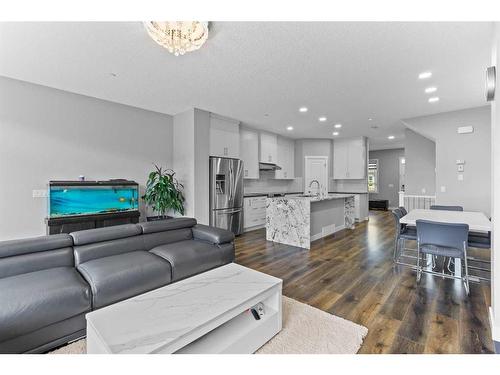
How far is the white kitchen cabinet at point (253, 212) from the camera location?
584 centimetres

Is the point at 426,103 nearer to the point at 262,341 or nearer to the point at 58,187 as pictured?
the point at 262,341

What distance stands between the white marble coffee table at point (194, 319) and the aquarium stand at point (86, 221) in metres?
2.84

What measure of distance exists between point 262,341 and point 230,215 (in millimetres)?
3570

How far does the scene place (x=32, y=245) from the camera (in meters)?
2.13

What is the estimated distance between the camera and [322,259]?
3627mm

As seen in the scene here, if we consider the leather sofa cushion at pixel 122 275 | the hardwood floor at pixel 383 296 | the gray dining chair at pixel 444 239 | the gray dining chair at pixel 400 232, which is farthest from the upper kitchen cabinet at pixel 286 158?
the leather sofa cushion at pixel 122 275

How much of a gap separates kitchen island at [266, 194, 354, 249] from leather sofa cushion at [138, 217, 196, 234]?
1963mm

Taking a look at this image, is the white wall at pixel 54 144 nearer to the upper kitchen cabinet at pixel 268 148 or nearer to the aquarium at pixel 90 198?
the aquarium at pixel 90 198

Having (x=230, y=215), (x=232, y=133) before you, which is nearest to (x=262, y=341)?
(x=230, y=215)

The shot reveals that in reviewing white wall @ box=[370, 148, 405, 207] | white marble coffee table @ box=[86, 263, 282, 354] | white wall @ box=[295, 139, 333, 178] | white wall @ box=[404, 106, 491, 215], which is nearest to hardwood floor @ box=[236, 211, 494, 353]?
white marble coffee table @ box=[86, 263, 282, 354]

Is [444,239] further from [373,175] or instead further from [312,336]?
[373,175]

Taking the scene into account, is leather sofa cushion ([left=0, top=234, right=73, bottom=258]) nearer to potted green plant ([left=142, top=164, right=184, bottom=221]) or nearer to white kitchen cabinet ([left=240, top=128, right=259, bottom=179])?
potted green plant ([left=142, top=164, right=184, bottom=221])

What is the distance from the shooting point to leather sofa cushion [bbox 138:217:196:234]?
9.44 feet
